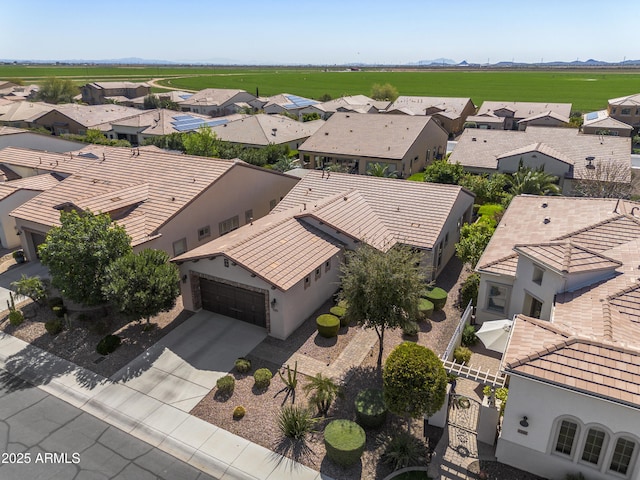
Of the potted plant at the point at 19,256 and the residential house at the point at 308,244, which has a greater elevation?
the residential house at the point at 308,244

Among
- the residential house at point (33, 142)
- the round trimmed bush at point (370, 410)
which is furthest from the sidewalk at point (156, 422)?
the residential house at point (33, 142)

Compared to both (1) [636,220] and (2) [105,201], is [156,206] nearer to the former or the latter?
(2) [105,201]

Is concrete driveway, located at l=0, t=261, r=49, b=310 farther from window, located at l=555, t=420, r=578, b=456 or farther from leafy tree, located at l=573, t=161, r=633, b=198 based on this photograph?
leafy tree, located at l=573, t=161, r=633, b=198

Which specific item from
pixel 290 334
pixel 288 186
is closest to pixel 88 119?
pixel 288 186

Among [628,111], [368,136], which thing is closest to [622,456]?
[368,136]

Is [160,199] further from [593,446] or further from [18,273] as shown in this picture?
[593,446]

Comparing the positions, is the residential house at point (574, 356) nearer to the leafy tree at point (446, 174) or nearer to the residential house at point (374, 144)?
the leafy tree at point (446, 174)

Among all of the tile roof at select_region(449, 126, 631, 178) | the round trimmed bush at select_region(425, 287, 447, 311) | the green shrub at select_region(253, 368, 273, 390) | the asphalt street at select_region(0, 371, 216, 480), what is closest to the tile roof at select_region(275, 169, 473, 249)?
the round trimmed bush at select_region(425, 287, 447, 311)
